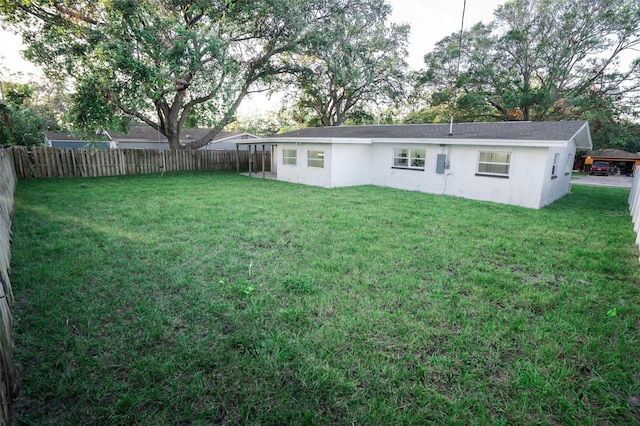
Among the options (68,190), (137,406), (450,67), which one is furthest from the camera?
(450,67)

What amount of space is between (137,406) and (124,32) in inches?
584

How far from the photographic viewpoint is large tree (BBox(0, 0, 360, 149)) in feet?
40.4

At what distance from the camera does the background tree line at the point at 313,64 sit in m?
12.8

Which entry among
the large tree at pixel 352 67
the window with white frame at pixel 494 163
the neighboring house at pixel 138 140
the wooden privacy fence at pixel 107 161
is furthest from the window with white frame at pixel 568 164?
the neighboring house at pixel 138 140

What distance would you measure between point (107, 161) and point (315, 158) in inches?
418

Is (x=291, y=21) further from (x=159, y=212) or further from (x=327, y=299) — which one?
(x=327, y=299)

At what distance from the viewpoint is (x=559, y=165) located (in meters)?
11.2

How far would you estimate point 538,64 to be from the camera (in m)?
21.8

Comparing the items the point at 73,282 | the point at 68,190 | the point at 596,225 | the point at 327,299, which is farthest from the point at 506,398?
the point at 68,190

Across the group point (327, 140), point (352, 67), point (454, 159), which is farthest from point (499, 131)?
point (352, 67)

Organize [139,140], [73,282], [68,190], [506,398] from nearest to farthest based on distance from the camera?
[506,398] → [73,282] → [68,190] → [139,140]

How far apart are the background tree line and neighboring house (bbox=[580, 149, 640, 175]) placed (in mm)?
13405

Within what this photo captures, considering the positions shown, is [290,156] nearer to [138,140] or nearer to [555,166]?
[555,166]

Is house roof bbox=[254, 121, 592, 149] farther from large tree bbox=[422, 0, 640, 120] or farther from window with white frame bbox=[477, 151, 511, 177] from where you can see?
large tree bbox=[422, 0, 640, 120]
